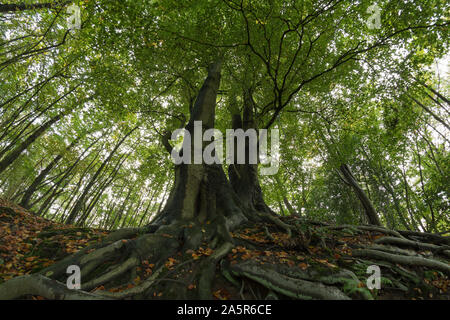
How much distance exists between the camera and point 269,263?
2969mm

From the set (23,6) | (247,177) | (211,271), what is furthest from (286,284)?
(23,6)

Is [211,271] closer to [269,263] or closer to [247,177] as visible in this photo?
[269,263]

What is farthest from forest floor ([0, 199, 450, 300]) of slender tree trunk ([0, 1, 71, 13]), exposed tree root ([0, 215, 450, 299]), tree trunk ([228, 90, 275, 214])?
slender tree trunk ([0, 1, 71, 13])

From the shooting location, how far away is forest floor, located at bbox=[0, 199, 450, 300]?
262 centimetres

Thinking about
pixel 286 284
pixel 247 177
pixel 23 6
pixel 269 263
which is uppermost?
pixel 23 6

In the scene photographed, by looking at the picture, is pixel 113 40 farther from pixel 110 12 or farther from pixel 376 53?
pixel 376 53

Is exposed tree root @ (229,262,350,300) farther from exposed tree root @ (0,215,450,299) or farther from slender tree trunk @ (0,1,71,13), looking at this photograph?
slender tree trunk @ (0,1,71,13)

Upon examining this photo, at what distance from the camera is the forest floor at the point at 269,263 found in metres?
2.62

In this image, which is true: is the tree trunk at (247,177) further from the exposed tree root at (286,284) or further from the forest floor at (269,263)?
the exposed tree root at (286,284)

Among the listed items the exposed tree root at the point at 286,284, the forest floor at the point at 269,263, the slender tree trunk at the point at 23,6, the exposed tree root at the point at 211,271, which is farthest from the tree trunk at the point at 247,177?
the slender tree trunk at the point at 23,6

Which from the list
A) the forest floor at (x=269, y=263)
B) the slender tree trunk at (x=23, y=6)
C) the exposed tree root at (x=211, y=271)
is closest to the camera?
the exposed tree root at (x=211, y=271)

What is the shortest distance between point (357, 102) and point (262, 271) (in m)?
7.61

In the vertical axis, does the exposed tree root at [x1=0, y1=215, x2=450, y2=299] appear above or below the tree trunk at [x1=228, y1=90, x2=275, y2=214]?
below

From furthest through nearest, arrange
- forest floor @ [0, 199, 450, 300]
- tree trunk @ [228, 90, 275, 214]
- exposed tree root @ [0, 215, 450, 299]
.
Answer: tree trunk @ [228, 90, 275, 214], forest floor @ [0, 199, 450, 300], exposed tree root @ [0, 215, 450, 299]
